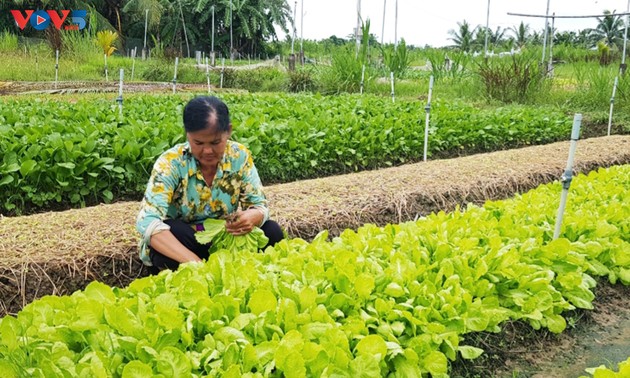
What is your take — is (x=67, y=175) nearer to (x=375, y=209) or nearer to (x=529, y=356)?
(x=375, y=209)

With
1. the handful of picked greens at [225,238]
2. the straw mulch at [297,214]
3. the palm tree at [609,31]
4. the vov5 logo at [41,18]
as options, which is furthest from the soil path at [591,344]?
the palm tree at [609,31]

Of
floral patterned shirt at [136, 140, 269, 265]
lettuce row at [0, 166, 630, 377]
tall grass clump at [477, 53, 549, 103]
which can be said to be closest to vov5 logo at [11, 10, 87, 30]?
tall grass clump at [477, 53, 549, 103]

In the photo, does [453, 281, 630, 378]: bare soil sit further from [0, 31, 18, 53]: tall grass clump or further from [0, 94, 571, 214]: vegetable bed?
[0, 31, 18, 53]: tall grass clump

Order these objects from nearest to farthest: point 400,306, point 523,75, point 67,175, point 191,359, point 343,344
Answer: point 191,359 → point 343,344 → point 400,306 → point 67,175 → point 523,75

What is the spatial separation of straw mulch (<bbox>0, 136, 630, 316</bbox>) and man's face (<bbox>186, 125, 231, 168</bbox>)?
1208 mm

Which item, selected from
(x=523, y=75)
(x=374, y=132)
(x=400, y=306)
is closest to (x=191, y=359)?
(x=400, y=306)

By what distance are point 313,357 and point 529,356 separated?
168cm

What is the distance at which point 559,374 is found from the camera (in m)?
3.02

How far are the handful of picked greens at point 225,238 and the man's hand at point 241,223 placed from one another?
0.12ft

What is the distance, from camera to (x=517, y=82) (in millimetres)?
16406

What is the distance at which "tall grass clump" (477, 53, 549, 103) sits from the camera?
1634 cm

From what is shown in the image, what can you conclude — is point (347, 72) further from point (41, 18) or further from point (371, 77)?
point (41, 18)

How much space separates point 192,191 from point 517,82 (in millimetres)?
14794

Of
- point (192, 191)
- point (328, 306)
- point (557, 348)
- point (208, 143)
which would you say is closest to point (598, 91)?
point (557, 348)
